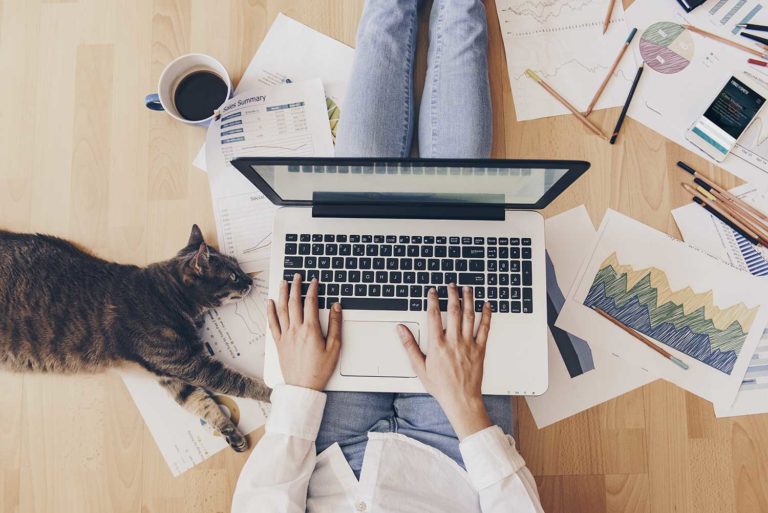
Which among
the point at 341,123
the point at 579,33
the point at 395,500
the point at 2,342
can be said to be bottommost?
the point at 395,500

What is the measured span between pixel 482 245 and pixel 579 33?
48 cm

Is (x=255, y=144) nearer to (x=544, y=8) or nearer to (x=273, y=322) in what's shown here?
(x=273, y=322)

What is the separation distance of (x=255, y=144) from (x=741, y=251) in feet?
2.76

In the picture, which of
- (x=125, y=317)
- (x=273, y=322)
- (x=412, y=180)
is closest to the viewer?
(x=412, y=180)

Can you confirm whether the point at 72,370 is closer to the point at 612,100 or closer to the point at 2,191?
the point at 2,191

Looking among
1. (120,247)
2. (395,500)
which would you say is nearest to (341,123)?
(120,247)

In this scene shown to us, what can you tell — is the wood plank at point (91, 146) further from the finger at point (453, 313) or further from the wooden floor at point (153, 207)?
the finger at point (453, 313)

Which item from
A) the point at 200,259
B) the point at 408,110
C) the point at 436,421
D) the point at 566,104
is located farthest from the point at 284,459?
the point at 566,104

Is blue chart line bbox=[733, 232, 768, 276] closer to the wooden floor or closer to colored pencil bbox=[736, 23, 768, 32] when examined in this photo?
the wooden floor

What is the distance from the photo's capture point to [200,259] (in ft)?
2.69

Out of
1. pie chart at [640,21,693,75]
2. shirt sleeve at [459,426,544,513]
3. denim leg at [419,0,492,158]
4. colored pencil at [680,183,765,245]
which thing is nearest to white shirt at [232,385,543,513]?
shirt sleeve at [459,426,544,513]

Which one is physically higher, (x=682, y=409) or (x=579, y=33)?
(x=579, y=33)

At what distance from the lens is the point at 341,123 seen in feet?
2.76

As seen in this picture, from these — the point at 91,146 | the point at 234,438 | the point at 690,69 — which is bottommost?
the point at 234,438
